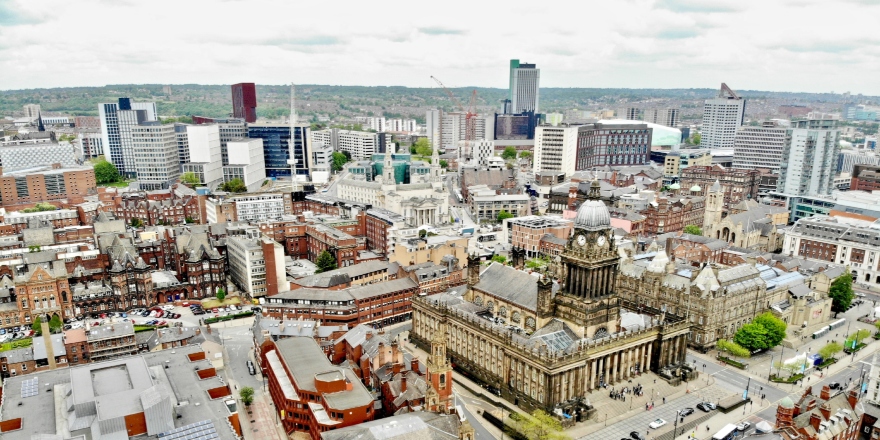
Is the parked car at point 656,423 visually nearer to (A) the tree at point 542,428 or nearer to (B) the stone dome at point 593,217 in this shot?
(A) the tree at point 542,428

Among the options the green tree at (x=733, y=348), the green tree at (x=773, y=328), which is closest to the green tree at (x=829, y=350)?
the green tree at (x=773, y=328)

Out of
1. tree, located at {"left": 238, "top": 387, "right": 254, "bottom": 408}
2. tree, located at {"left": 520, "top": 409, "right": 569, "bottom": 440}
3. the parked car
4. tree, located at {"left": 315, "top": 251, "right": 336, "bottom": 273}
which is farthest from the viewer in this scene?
tree, located at {"left": 315, "top": 251, "right": 336, "bottom": 273}

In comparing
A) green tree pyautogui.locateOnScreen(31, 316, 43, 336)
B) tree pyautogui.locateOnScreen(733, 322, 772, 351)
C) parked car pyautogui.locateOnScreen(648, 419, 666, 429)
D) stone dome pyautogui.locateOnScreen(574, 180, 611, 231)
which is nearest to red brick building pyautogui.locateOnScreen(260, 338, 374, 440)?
parked car pyautogui.locateOnScreen(648, 419, 666, 429)

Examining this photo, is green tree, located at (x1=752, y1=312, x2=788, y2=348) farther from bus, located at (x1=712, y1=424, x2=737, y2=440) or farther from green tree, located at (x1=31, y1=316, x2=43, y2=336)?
green tree, located at (x1=31, y1=316, x2=43, y2=336)

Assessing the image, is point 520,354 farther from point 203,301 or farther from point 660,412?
point 203,301

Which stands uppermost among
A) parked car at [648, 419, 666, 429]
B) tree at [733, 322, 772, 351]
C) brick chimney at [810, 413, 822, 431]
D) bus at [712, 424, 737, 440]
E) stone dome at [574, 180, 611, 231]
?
stone dome at [574, 180, 611, 231]

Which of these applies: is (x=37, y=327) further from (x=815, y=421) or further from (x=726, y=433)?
(x=815, y=421)

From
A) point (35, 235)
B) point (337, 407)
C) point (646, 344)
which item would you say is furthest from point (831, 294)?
point (35, 235)

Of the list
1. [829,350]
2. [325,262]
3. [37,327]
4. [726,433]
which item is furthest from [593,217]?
[37,327]
